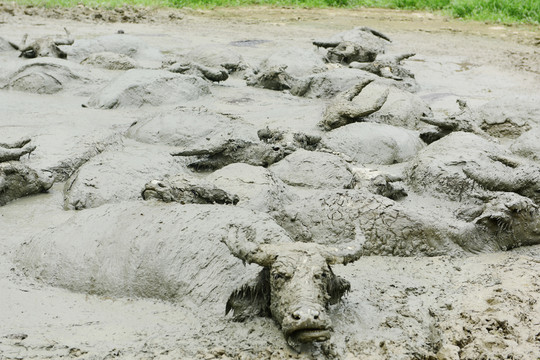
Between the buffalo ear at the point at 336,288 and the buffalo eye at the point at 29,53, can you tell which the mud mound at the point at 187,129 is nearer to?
the buffalo ear at the point at 336,288

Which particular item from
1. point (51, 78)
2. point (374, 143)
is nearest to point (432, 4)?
point (51, 78)

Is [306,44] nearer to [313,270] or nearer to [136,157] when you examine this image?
[136,157]

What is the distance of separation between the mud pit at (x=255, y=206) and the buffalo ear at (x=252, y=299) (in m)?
0.06

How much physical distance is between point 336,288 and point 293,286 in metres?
0.41

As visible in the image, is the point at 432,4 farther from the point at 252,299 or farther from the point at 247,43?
the point at 252,299

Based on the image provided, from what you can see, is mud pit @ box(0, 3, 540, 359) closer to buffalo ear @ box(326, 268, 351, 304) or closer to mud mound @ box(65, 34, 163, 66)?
buffalo ear @ box(326, 268, 351, 304)

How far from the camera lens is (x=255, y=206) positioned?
17.1ft

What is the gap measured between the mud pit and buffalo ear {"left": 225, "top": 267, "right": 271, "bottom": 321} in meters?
0.06

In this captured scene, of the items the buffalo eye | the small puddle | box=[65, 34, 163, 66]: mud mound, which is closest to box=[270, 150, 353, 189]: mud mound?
box=[65, 34, 163, 66]: mud mound

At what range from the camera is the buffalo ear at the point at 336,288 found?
149 inches

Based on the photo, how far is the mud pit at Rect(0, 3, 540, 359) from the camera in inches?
150

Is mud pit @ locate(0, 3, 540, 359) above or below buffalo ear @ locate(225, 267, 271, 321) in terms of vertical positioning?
below

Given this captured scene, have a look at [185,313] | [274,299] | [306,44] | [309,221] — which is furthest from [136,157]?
[306,44]

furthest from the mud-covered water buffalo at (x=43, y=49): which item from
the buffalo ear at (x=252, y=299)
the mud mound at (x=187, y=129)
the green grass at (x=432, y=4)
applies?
the buffalo ear at (x=252, y=299)
